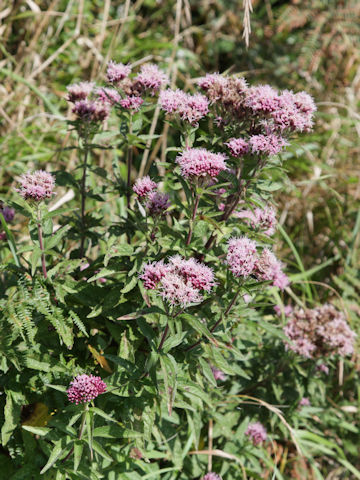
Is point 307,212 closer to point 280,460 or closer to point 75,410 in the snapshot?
point 280,460

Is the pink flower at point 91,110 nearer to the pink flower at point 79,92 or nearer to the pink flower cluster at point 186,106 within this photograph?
the pink flower at point 79,92

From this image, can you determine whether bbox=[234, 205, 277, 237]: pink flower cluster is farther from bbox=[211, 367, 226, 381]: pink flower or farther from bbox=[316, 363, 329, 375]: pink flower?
bbox=[316, 363, 329, 375]: pink flower

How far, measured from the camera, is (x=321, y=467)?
10.9ft

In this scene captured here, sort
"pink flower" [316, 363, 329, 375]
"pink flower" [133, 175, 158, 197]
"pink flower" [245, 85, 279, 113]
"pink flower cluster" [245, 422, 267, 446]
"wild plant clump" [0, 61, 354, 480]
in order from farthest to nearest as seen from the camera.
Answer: "pink flower" [316, 363, 329, 375] → "pink flower cluster" [245, 422, 267, 446] → "pink flower" [133, 175, 158, 197] → "pink flower" [245, 85, 279, 113] → "wild plant clump" [0, 61, 354, 480]

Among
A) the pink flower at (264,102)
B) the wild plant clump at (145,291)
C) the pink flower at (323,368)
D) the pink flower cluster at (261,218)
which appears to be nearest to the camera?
the wild plant clump at (145,291)

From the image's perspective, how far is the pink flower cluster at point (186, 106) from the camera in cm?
218

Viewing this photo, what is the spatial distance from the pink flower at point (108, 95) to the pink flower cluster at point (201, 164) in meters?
0.63

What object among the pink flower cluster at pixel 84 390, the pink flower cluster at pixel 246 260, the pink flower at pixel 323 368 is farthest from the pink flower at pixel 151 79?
the pink flower at pixel 323 368

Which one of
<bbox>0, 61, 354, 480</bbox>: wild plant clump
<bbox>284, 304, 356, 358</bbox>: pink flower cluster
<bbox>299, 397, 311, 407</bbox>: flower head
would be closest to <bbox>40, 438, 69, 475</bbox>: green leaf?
<bbox>0, 61, 354, 480</bbox>: wild plant clump

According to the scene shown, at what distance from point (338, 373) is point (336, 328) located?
0.98 metres

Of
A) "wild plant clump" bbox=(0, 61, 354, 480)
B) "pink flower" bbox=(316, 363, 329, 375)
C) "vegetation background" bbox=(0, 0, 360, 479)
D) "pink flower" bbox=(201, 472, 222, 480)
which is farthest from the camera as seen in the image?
"vegetation background" bbox=(0, 0, 360, 479)

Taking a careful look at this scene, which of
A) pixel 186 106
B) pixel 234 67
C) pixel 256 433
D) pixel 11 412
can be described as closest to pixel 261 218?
pixel 186 106

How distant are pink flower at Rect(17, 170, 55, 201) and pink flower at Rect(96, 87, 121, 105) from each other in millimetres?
549

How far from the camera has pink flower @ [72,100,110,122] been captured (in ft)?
8.01
